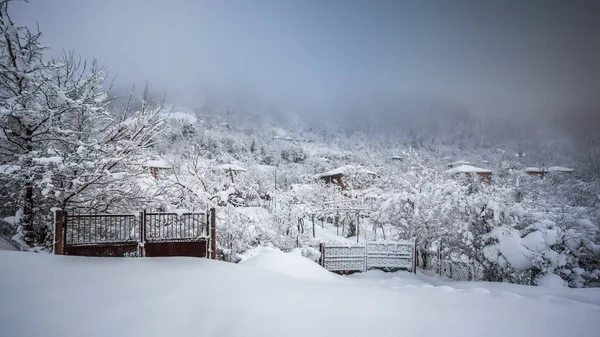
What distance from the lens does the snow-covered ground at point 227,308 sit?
3.13m

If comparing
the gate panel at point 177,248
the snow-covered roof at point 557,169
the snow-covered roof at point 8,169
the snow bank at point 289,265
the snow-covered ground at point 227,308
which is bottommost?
the snow bank at point 289,265

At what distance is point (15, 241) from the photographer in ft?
24.2

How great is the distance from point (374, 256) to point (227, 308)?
9.56 m

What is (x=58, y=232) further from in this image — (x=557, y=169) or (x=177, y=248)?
(x=557, y=169)

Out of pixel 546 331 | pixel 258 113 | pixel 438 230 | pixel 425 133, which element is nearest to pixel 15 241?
pixel 546 331

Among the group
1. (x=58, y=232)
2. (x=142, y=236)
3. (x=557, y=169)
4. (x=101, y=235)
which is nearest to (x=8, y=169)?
(x=58, y=232)

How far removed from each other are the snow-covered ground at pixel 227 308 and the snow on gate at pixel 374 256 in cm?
686

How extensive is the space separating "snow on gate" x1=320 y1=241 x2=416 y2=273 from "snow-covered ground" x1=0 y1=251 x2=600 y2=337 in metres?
6.86

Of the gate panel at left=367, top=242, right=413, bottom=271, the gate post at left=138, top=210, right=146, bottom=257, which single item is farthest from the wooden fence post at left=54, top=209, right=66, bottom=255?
the gate panel at left=367, top=242, right=413, bottom=271

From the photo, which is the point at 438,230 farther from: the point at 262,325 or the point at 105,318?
the point at 105,318

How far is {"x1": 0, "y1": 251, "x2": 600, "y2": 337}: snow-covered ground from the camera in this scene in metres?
3.13

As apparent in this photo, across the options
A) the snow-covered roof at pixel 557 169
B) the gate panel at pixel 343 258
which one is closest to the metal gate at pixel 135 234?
the gate panel at pixel 343 258

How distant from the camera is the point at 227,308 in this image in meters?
3.51

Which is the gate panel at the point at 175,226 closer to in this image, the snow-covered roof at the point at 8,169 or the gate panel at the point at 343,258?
the snow-covered roof at the point at 8,169
